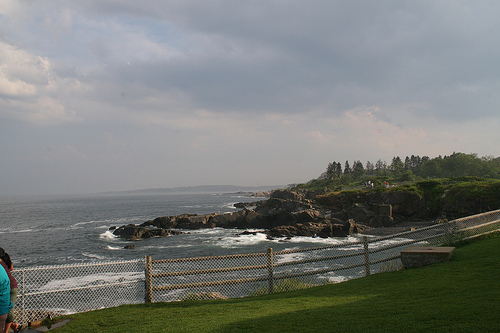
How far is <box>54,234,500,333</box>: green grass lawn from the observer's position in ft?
18.4

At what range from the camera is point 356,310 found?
6809 millimetres

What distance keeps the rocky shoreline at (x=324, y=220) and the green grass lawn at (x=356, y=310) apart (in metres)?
31.5

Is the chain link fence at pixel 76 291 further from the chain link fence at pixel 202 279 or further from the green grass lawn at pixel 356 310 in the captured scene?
the green grass lawn at pixel 356 310

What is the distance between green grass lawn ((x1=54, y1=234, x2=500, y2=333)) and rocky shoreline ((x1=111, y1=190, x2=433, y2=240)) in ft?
103

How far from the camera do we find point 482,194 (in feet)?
141

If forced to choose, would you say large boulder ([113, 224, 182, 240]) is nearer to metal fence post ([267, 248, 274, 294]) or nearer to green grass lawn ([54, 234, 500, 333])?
metal fence post ([267, 248, 274, 294])

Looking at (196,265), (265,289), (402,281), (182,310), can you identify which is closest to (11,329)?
(182,310)

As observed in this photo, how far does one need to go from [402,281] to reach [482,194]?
1666 inches

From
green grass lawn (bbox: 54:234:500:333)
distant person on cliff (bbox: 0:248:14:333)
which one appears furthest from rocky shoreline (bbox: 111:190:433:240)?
distant person on cliff (bbox: 0:248:14:333)

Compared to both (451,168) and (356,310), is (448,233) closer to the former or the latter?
(356,310)

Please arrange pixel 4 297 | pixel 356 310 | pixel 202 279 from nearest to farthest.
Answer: pixel 4 297 < pixel 356 310 < pixel 202 279

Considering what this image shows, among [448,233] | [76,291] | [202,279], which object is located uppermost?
[448,233]

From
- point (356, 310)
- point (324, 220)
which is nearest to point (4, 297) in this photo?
point (356, 310)

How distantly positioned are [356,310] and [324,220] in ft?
132
